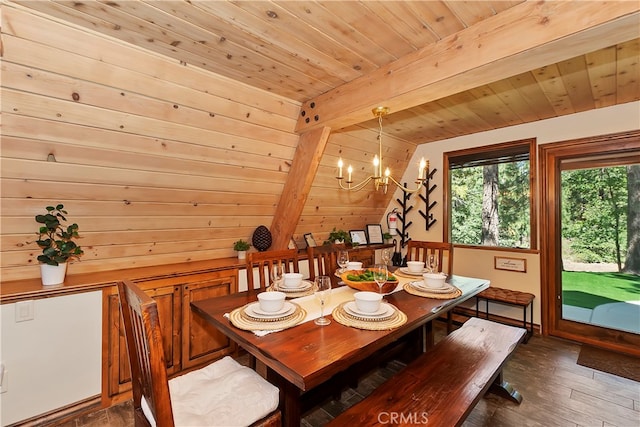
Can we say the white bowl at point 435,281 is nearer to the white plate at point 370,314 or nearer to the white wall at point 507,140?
the white plate at point 370,314

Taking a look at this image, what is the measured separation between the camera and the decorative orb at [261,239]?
3.00 metres

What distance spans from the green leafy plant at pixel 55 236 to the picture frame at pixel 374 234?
335cm

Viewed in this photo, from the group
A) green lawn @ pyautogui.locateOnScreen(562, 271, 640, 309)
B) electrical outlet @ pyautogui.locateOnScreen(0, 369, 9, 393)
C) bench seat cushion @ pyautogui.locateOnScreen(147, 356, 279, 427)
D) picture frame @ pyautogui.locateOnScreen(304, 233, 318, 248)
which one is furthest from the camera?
picture frame @ pyautogui.locateOnScreen(304, 233, 318, 248)

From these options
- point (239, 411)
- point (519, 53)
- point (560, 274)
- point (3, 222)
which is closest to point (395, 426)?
point (239, 411)

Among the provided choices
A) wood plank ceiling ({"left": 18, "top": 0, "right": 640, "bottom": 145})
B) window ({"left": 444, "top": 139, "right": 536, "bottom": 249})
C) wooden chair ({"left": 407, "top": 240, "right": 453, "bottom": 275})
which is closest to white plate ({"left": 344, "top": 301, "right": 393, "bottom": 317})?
wooden chair ({"left": 407, "top": 240, "right": 453, "bottom": 275})

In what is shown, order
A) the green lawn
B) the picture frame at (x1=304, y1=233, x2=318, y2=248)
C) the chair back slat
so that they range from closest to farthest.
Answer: the chair back slat → the green lawn → the picture frame at (x1=304, y1=233, x2=318, y2=248)

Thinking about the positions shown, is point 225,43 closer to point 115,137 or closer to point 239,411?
point 115,137

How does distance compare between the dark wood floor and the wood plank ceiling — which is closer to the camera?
the wood plank ceiling

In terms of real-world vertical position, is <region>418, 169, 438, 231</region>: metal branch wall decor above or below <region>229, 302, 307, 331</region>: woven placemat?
above

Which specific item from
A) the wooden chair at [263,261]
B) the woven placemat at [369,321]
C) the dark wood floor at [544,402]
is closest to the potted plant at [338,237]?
the wooden chair at [263,261]

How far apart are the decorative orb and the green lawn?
10.6 ft

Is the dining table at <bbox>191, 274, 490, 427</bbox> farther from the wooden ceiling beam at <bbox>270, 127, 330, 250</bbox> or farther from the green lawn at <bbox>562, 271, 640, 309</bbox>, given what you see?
the green lawn at <bbox>562, 271, 640, 309</bbox>

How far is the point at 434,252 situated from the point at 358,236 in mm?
1531

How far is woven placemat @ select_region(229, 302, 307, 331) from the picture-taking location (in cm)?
138
